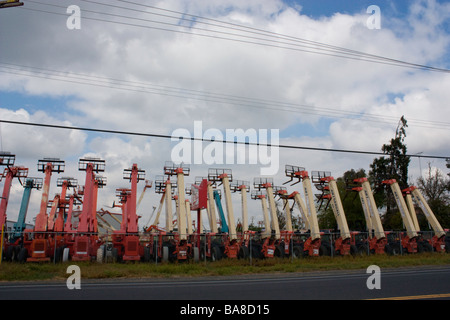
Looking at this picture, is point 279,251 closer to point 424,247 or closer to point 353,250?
point 353,250

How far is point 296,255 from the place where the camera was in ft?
80.5

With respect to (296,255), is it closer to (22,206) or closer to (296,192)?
(296,192)

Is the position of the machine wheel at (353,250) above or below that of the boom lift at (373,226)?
below

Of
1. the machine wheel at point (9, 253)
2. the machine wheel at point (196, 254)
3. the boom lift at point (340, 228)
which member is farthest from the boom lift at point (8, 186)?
the boom lift at point (340, 228)

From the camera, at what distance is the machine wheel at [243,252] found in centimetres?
2284

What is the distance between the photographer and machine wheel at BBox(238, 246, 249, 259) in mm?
22837

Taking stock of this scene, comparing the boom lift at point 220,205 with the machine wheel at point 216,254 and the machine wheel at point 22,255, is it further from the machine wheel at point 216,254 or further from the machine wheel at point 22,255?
the machine wheel at point 22,255

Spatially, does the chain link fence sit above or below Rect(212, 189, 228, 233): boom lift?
below

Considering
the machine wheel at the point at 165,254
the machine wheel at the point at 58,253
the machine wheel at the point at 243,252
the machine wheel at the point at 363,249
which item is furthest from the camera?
the machine wheel at the point at 363,249

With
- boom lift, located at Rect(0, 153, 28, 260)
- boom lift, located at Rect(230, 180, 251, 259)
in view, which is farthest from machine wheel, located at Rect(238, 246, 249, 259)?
boom lift, located at Rect(0, 153, 28, 260)

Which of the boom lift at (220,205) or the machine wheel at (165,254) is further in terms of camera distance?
the boom lift at (220,205)

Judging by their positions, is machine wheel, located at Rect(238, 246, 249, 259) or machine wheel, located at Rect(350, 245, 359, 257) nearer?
machine wheel, located at Rect(238, 246, 249, 259)

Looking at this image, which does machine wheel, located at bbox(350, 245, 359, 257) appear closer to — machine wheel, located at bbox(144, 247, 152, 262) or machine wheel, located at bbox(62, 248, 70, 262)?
machine wheel, located at bbox(144, 247, 152, 262)

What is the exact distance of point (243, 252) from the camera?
910 inches
